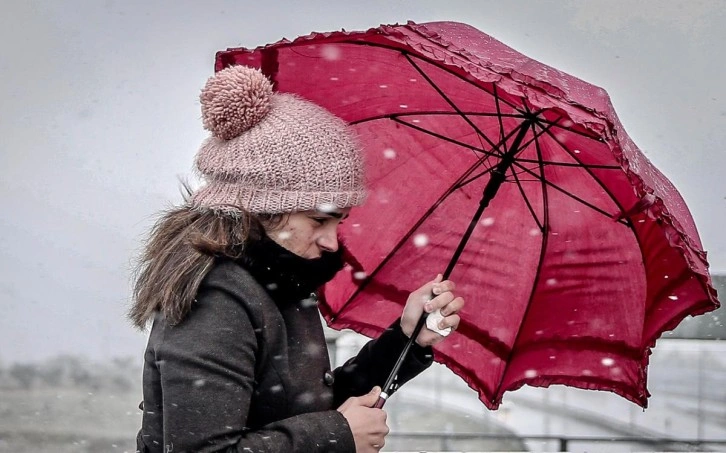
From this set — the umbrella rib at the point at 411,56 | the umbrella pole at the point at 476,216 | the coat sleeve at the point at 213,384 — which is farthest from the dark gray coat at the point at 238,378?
the umbrella rib at the point at 411,56

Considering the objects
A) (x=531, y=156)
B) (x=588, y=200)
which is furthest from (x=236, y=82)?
(x=588, y=200)

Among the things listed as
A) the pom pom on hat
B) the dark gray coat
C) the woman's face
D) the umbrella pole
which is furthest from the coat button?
the pom pom on hat

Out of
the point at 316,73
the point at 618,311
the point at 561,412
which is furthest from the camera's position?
the point at 561,412

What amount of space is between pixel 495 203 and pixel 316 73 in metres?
0.56

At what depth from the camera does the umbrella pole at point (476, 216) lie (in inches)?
74.0

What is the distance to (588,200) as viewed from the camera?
2.04 meters

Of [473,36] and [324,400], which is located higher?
[473,36]

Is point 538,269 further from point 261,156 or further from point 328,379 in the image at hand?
point 261,156

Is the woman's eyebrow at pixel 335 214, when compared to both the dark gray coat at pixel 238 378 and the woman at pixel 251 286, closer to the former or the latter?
the woman at pixel 251 286

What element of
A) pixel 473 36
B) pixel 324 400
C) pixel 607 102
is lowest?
pixel 324 400

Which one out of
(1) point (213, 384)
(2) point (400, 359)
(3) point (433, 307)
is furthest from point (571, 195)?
(1) point (213, 384)

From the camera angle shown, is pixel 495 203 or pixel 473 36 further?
pixel 495 203

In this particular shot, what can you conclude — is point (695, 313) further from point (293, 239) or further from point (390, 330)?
point (293, 239)

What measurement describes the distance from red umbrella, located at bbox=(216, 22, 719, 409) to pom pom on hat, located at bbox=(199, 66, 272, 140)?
181 mm
